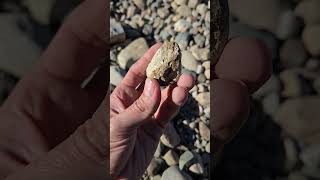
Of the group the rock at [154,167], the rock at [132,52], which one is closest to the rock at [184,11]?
the rock at [132,52]

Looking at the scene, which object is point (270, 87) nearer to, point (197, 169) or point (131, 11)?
point (197, 169)

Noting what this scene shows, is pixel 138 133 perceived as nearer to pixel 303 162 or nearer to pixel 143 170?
pixel 143 170

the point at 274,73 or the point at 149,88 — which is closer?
the point at 149,88

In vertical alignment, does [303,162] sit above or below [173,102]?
below

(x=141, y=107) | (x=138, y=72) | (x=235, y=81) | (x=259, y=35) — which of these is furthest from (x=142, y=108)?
(x=259, y=35)

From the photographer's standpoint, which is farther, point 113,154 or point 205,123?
point 205,123

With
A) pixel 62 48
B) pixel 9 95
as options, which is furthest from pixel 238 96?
pixel 9 95

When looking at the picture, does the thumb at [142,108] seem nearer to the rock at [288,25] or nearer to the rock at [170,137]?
the rock at [170,137]
